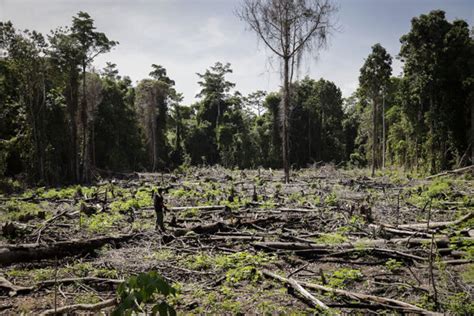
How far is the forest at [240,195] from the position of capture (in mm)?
4484

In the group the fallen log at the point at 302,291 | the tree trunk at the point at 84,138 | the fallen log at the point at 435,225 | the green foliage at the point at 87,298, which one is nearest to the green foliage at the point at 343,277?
the fallen log at the point at 302,291

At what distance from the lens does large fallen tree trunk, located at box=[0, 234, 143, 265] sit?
5.71 m

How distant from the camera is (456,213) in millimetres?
8375

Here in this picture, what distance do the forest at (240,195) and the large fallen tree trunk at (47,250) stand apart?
27 mm

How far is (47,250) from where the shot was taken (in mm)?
6043

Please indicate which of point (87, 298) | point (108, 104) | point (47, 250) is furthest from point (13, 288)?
point (108, 104)

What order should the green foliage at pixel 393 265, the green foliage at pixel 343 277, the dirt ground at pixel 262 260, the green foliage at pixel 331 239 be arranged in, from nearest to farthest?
the dirt ground at pixel 262 260, the green foliage at pixel 343 277, the green foliage at pixel 393 265, the green foliage at pixel 331 239

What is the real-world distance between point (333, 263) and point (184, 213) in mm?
5173

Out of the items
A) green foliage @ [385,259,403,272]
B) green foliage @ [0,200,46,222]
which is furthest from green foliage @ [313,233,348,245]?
green foliage @ [0,200,46,222]

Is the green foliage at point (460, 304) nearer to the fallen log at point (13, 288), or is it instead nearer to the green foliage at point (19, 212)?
the fallen log at point (13, 288)

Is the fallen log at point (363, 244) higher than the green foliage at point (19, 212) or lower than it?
higher

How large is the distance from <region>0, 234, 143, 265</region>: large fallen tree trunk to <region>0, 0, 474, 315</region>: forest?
27mm

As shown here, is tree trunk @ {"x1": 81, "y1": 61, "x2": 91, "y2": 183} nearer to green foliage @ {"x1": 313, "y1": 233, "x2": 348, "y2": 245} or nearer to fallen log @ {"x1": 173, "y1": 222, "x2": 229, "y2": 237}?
fallen log @ {"x1": 173, "y1": 222, "x2": 229, "y2": 237}

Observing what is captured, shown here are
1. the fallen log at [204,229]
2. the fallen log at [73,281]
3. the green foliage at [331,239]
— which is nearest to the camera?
the fallen log at [73,281]
